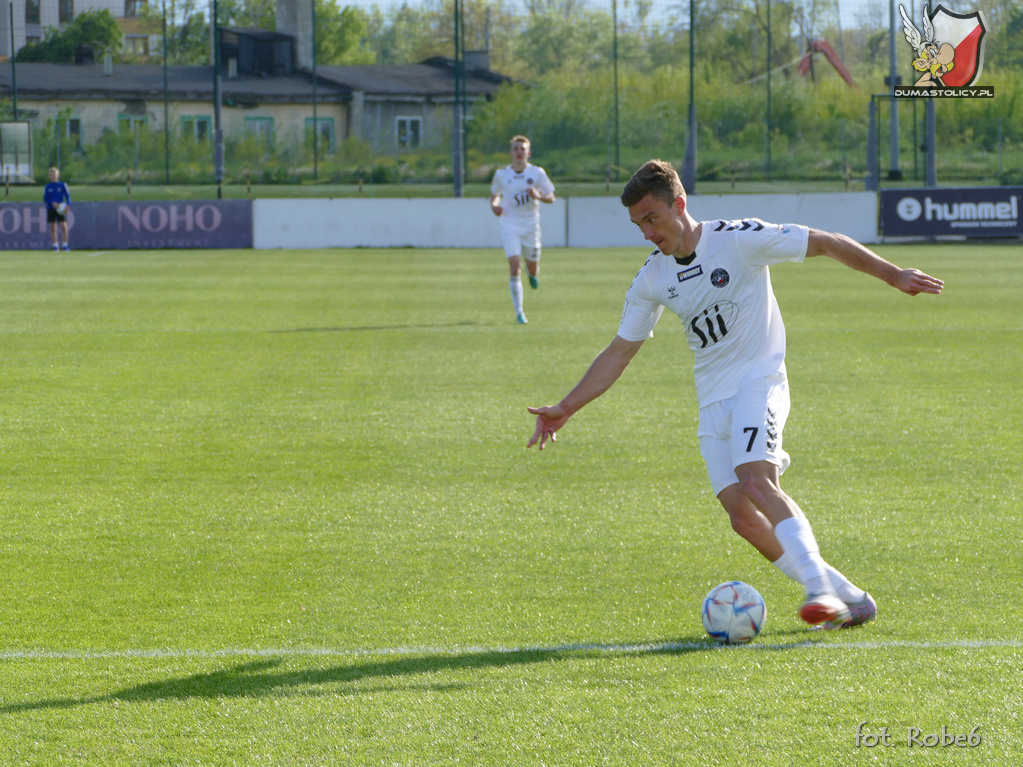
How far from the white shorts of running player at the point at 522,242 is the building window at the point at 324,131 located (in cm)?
2839

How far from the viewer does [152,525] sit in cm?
664

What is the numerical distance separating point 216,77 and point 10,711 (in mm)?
35193

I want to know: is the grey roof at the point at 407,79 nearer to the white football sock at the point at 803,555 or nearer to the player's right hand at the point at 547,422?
the player's right hand at the point at 547,422

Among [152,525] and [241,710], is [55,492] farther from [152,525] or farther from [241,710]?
[241,710]

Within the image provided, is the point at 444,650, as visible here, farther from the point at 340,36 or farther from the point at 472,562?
the point at 340,36

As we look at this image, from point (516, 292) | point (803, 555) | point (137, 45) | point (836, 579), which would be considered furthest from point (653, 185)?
point (137, 45)

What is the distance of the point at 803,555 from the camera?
4641mm

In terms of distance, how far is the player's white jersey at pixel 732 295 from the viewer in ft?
16.5

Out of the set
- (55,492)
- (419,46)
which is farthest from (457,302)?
(419,46)

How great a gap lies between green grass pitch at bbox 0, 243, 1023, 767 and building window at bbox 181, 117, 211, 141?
105 ft

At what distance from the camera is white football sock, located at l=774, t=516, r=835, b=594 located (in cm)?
461

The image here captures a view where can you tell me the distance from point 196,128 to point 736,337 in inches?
1666

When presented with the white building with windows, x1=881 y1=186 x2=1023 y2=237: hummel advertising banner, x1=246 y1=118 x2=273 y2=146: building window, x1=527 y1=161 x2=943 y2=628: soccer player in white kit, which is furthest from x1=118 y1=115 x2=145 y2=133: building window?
x1=527 y1=161 x2=943 y2=628: soccer player in white kit

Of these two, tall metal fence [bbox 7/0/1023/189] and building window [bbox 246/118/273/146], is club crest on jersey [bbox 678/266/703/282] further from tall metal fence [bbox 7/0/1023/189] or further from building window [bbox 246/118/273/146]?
building window [bbox 246/118/273/146]
